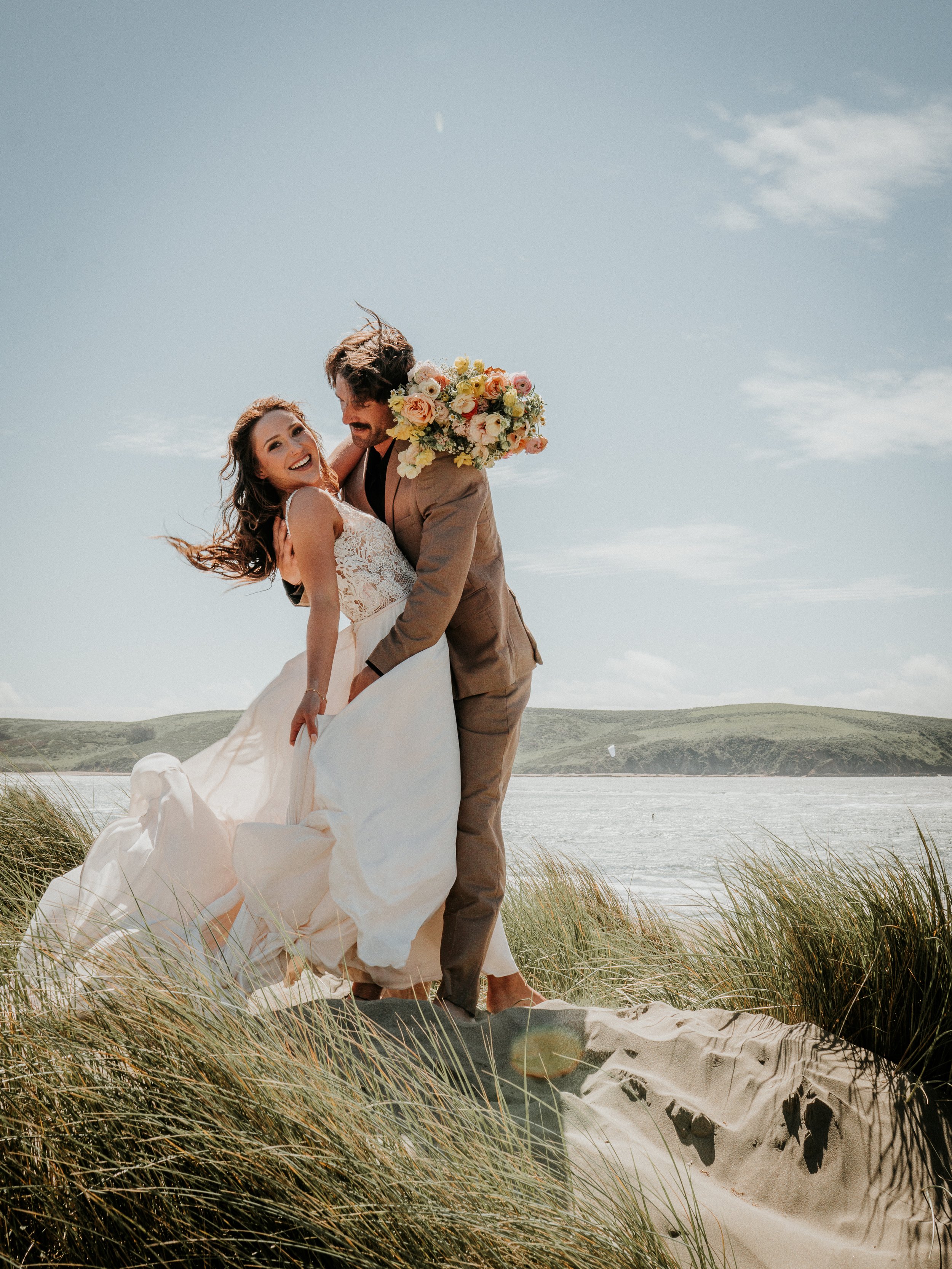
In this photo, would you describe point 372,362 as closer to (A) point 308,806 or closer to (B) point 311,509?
(B) point 311,509

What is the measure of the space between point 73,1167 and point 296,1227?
487mm

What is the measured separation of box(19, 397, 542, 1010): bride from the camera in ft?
11.5

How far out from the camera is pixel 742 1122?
9.42ft

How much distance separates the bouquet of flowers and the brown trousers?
42.7 inches

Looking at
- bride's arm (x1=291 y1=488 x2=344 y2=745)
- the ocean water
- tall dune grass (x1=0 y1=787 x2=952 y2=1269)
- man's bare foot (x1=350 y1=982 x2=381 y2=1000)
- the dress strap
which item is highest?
the dress strap

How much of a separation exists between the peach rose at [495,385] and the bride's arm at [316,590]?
0.88m

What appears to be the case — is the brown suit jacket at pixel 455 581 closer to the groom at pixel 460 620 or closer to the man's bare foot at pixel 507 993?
the groom at pixel 460 620

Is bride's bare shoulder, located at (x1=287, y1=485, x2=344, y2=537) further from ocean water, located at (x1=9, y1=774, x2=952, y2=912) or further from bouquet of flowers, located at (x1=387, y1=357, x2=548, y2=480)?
ocean water, located at (x1=9, y1=774, x2=952, y2=912)

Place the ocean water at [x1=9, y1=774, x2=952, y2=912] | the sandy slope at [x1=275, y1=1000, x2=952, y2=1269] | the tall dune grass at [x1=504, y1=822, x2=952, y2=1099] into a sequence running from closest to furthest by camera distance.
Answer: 1. the sandy slope at [x1=275, y1=1000, x2=952, y2=1269]
2. the tall dune grass at [x1=504, y1=822, x2=952, y2=1099]
3. the ocean water at [x1=9, y1=774, x2=952, y2=912]

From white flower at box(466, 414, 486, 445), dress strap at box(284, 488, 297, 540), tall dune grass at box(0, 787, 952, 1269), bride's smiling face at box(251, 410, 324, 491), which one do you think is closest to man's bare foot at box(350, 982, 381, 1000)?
tall dune grass at box(0, 787, 952, 1269)

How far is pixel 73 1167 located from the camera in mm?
1788

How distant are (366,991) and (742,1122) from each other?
65.0 inches

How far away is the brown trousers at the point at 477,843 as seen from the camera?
3.73 metres

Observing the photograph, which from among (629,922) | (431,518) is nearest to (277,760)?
(431,518)
